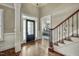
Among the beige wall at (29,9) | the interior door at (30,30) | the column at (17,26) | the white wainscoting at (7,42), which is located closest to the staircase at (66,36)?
the interior door at (30,30)

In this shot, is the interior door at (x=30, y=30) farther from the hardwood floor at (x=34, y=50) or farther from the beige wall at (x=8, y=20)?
the beige wall at (x=8, y=20)

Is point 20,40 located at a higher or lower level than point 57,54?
higher

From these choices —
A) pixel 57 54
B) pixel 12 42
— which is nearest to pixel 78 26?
pixel 57 54

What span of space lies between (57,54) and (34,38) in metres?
0.51

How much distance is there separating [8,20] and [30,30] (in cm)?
44

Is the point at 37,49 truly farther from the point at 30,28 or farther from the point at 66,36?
the point at 66,36

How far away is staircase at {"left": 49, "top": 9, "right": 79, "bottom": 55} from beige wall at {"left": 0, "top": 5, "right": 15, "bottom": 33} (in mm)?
727

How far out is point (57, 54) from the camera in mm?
1841

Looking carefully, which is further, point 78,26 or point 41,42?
point 41,42

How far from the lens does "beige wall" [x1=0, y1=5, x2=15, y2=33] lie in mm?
1803

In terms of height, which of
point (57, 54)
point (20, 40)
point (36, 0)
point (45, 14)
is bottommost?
point (57, 54)

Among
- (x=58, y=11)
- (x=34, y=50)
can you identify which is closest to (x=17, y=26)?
(x=34, y=50)

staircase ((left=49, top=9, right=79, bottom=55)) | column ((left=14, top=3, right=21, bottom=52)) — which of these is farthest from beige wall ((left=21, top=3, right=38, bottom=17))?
staircase ((left=49, top=9, right=79, bottom=55))

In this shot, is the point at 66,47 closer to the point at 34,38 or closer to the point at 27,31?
the point at 34,38
